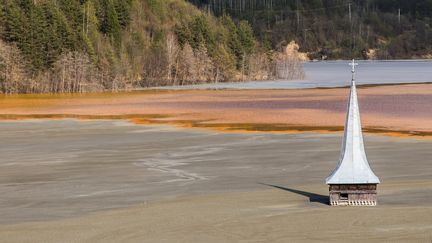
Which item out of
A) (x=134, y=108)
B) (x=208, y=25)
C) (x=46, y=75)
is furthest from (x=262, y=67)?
(x=134, y=108)

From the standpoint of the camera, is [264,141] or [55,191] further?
[264,141]

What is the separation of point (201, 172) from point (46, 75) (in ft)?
232

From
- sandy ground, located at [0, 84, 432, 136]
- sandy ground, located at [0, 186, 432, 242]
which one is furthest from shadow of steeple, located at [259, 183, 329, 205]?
sandy ground, located at [0, 84, 432, 136]

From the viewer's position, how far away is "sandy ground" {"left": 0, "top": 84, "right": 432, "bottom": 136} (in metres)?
54.6

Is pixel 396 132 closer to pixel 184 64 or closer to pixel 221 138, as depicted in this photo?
pixel 221 138

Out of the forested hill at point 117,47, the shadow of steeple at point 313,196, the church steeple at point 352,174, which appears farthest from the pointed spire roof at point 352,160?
the forested hill at point 117,47

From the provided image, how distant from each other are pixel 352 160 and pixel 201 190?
574 centimetres

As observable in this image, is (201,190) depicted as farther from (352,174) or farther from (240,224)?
(240,224)

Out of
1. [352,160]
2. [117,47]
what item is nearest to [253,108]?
[352,160]

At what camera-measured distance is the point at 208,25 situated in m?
135

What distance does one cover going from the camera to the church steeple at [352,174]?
82.1 ft

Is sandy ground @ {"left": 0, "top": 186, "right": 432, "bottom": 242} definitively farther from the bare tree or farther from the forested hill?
the forested hill

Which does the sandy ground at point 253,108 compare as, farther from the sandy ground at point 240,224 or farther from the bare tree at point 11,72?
the sandy ground at point 240,224

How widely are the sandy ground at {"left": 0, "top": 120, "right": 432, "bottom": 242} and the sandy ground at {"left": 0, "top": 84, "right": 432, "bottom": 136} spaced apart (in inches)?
318
